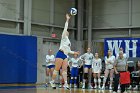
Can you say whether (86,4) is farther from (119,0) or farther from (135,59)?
(135,59)

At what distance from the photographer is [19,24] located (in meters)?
23.9

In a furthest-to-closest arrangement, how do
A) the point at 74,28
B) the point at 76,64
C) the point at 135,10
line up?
the point at 74,28, the point at 135,10, the point at 76,64

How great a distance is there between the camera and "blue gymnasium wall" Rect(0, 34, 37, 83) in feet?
70.9

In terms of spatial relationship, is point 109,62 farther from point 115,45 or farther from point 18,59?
point 18,59

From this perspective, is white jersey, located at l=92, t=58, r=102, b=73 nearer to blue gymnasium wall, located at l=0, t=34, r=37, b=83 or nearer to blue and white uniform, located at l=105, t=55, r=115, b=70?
blue and white uniform, located at l=105, t=55, r=115, b=70

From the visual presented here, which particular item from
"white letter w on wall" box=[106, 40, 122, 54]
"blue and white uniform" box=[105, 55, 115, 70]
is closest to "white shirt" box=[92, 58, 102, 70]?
"blue and white uniform" box=[105, 55, 115, 70]

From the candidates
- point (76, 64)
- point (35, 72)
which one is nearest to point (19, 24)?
point (35, 72)

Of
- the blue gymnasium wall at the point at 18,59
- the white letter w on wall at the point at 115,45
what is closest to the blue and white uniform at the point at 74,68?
the blue gymnasium wall at the point at 18,59

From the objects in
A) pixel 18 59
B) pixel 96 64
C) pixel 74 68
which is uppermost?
pixel 18 59

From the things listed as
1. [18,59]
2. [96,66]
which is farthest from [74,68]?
[18,59]

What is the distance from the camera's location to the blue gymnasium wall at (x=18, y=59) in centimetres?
2162

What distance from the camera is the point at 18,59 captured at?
73.4 feet

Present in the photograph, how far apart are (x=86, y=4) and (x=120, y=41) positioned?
20.6 ft

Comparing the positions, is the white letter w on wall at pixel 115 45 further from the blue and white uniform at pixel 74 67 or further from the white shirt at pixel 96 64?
the blue and white uniform at pixel 74 67
